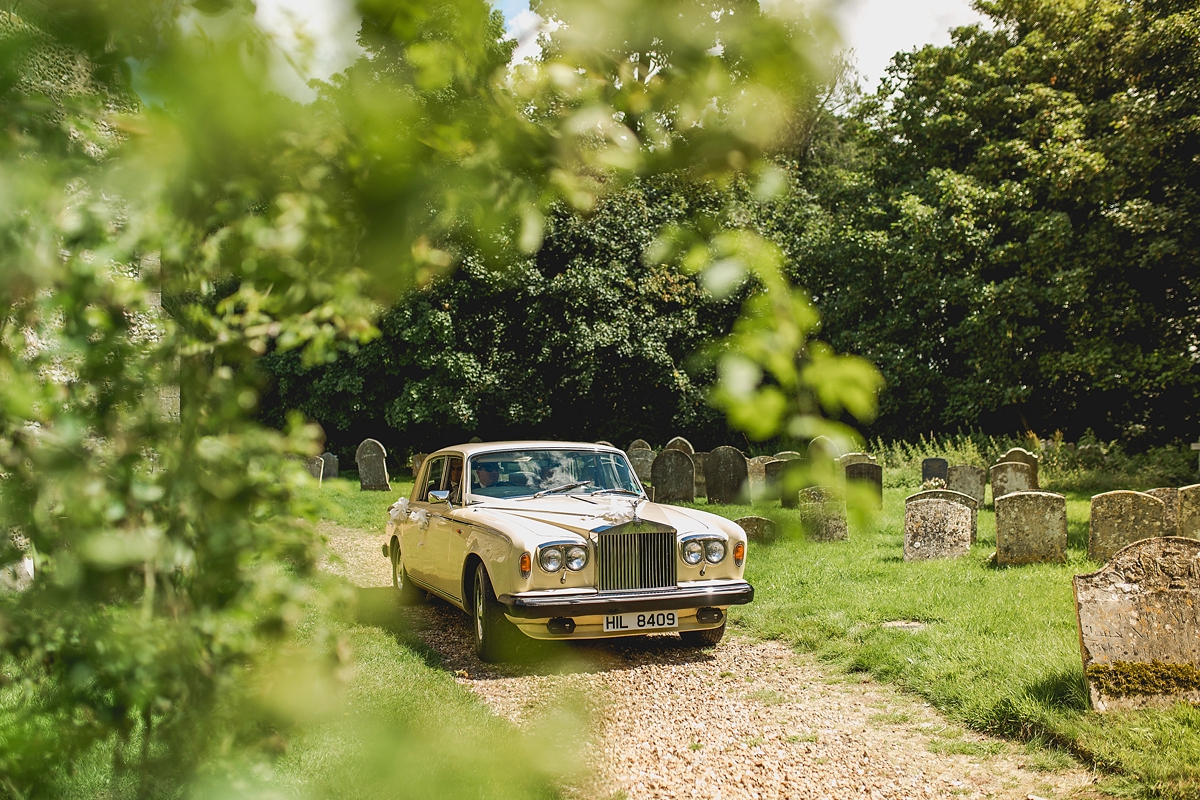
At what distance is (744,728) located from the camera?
526 cm

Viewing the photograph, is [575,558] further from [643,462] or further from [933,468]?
[643,462]

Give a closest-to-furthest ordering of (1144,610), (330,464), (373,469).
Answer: (1144,610)
(373,469)
(330,464)

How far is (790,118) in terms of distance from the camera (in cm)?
182

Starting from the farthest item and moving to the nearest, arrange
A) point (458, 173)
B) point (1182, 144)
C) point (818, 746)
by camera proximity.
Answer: point (1182, 144) → point (818, 746) → point (458, 173)

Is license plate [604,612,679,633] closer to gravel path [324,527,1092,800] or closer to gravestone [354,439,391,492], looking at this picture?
gravel path [324,527,1092,800]

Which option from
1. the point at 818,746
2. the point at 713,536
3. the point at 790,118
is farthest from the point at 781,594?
the point at 790,118

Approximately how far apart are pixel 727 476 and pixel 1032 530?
6999 mm

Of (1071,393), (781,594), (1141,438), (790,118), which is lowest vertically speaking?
(781,594)

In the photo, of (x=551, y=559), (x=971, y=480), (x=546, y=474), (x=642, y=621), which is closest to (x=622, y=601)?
(x=642, y=621)

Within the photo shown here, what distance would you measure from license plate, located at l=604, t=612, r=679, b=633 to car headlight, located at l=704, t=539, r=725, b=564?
0.55 meters

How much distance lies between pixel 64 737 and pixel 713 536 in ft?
18.3

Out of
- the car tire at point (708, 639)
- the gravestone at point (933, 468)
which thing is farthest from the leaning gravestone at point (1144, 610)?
the gravestone at point (933, 468)

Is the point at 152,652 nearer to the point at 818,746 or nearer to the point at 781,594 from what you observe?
the point at 818,746

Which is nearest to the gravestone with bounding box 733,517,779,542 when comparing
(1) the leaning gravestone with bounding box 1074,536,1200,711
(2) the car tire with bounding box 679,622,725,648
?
(2) the car tire with bounding box 679,622,725,648
